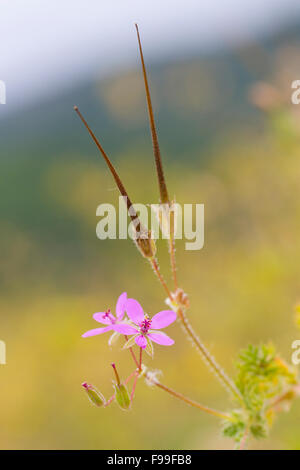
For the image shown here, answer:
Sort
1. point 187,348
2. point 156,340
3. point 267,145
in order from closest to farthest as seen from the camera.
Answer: point 156,340
point 187,348
point 267,145

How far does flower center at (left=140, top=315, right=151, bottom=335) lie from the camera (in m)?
0.61

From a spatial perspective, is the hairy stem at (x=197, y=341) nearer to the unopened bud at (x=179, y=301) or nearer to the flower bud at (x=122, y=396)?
the unopened bud at (x=179, y=301)

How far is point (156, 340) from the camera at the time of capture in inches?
23.7

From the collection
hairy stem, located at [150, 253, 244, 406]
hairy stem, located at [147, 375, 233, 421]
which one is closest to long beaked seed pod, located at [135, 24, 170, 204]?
hairy stem, located at [150, 253, 244, 406]

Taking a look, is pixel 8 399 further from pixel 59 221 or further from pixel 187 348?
pixel 59 221

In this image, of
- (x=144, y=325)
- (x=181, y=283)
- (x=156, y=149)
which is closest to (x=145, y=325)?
(x=144, y=325)

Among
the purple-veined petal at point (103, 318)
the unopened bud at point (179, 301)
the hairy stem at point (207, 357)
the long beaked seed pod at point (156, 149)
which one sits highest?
the long beaked seed pod at point (156, 149)

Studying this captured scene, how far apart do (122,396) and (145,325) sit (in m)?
0.13

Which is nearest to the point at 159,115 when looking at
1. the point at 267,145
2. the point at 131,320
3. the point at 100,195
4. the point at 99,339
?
the point at 100,195

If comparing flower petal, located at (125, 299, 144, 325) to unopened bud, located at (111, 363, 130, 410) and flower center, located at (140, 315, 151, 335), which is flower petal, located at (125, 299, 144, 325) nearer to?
flower center, located at (140, 315, 151, 335)

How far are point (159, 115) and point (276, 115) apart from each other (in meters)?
5.00

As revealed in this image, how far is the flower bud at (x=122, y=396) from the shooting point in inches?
25.8

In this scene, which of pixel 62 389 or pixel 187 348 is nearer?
pixel 187 348

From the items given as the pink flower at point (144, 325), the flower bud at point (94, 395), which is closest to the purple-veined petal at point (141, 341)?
the pink flower at point (144, 325)
